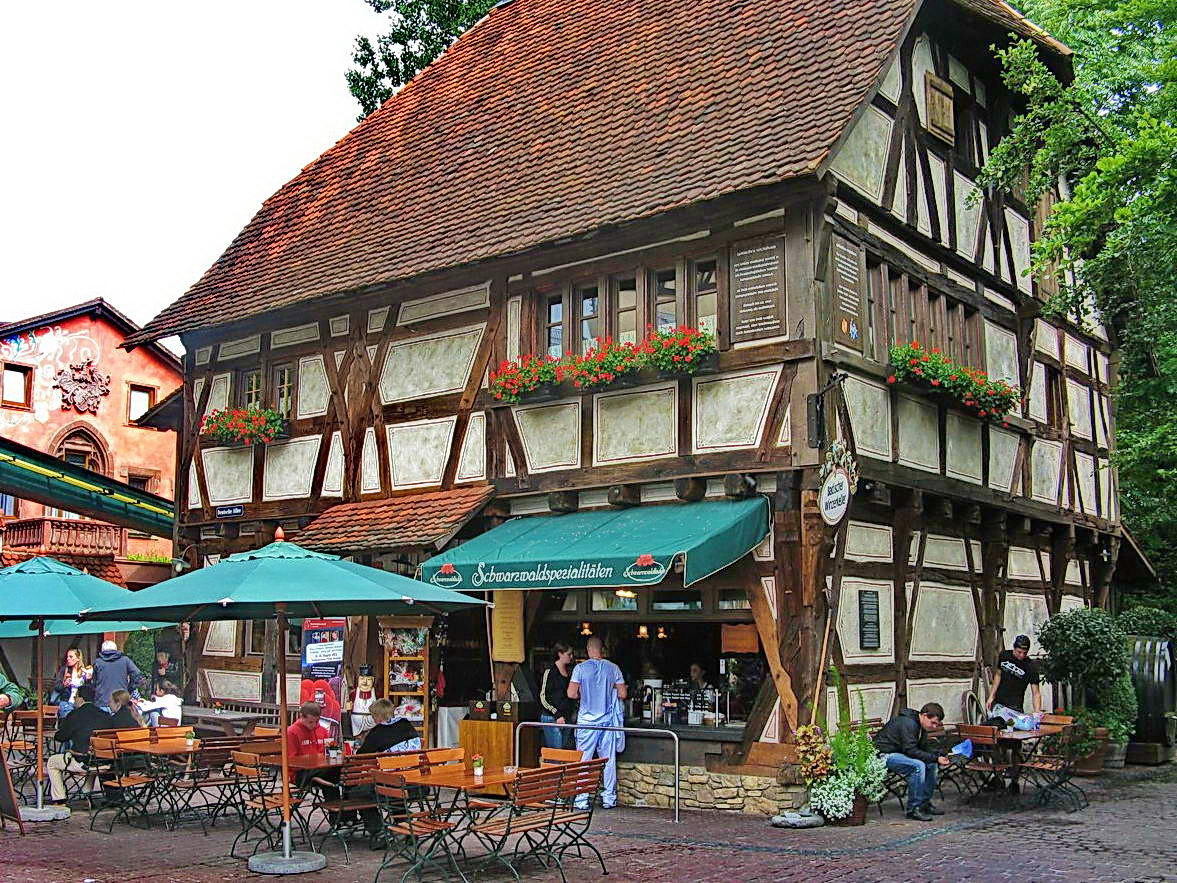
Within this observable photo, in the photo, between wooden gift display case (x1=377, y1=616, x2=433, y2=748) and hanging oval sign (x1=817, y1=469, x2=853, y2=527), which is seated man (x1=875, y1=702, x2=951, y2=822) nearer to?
hanging oval sign (x1=817, y1=469, x2=853, y2=527)

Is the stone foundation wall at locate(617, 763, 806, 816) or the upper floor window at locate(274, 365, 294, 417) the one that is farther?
the upper floor window at locate(274, 365, 294, 417)

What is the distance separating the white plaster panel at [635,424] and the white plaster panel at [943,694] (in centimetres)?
383

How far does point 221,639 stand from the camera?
1884 centimetres

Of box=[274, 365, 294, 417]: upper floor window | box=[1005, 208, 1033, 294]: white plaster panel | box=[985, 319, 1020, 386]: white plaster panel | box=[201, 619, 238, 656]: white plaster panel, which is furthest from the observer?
box=[201, 619, 238, 656]: white plaster panel

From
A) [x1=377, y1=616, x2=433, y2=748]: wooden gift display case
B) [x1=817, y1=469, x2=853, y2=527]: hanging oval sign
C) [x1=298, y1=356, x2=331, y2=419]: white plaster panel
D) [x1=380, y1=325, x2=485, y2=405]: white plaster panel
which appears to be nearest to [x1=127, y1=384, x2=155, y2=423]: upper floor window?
[x1=298, y1=356, x2=331, y2=419]: white plaster panel

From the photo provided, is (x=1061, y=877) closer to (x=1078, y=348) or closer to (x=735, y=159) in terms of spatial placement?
(x=735, y=159)

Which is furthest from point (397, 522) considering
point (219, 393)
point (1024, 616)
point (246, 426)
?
point (1024, 616)

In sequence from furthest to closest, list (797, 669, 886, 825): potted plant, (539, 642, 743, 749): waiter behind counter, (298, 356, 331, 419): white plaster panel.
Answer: (298, 356, 331, 419): white plaster panel < (539, 642, 743, 749): waiter behind counter < (797, 669, 886, 825): potted plant

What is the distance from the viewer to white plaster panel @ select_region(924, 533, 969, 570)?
14781 mm

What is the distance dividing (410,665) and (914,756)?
6.11 m

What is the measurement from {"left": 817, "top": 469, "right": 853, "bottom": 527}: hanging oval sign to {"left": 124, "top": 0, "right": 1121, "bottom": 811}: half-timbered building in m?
0.12

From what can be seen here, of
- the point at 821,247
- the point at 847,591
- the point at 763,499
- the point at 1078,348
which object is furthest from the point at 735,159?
the point at 1078,348

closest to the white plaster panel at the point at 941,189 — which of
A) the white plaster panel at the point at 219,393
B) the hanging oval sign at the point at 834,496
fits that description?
the hanging oval sign at the point at 834,496

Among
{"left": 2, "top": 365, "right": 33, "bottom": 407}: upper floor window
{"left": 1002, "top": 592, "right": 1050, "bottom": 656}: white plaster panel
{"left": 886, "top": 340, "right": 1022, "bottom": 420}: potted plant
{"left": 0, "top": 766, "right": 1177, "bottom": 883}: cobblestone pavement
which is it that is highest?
{"left": 2, "top": 365, "right": 33, "bottom": 407}: upper floor window
